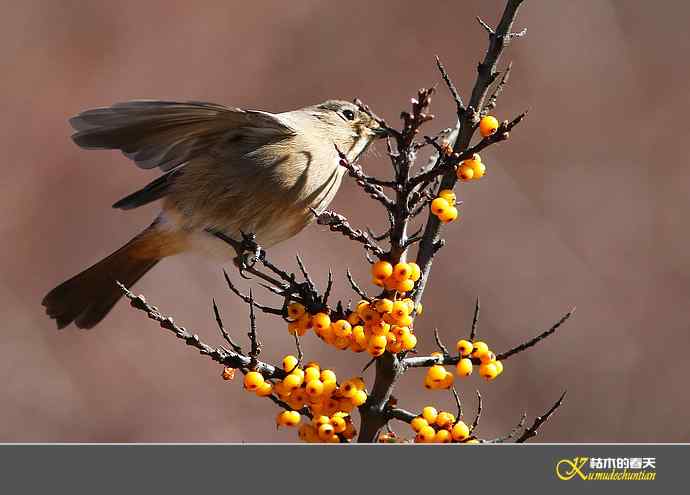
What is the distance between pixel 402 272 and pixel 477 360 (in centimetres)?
30

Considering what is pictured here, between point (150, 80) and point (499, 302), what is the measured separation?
257 cm

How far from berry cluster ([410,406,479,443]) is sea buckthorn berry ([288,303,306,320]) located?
1.32 feet

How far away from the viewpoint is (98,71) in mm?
5832

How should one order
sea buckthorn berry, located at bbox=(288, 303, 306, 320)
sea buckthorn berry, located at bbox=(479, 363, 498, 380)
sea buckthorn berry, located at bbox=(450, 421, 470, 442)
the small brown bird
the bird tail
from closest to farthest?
sea buckthorn berry, located at bbox=(450, 421, 470, 442)
sea buckthorn berry, located at bbox=(479, 363, 498, 380)
sea buckthorn berry, located at bbox=(288, 303, 306, 320)
the small brown bird
the bird tail

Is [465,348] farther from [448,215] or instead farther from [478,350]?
[448,215]

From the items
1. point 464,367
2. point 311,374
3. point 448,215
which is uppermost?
point 448,215

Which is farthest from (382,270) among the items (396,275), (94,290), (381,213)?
(381,213)

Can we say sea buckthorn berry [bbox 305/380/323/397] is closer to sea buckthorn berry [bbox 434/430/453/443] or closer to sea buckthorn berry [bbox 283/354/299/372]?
sea buckthorn berry [bbox 283/354/299/372]

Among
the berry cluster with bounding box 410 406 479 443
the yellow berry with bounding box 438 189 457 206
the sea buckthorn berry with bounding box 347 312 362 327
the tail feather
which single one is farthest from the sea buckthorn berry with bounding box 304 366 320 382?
the tail feather

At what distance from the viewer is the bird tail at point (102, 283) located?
3660 mm

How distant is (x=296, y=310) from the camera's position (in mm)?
2219

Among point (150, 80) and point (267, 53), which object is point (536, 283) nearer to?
point (267, 53)

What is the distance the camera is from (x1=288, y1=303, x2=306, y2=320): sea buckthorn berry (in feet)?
7.27

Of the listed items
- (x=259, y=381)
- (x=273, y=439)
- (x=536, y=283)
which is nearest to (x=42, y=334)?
(x=273, y=439)
